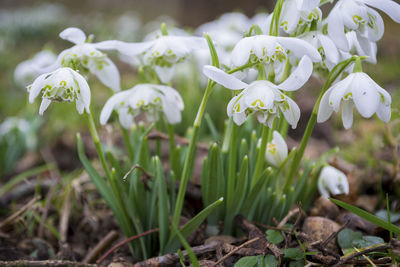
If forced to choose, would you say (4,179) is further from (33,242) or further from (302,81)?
(302,81)

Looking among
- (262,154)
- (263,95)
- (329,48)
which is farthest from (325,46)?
(262,154)

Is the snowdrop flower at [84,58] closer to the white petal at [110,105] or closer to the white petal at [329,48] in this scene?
the white petal at [110,105]

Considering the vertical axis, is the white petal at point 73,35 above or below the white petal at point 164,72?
above

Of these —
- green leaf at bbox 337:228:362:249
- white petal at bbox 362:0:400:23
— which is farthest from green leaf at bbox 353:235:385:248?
white petal at bbox 362:0:400:23

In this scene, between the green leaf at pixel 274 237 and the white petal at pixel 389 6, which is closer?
the white petal at pixel 389 6

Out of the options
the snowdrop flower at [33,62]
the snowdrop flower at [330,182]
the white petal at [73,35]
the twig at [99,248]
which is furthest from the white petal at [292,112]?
the snowdrop flower at [33,62]

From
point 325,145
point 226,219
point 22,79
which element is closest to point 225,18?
point 325,145

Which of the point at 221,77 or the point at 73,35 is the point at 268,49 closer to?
the point at 221,77
